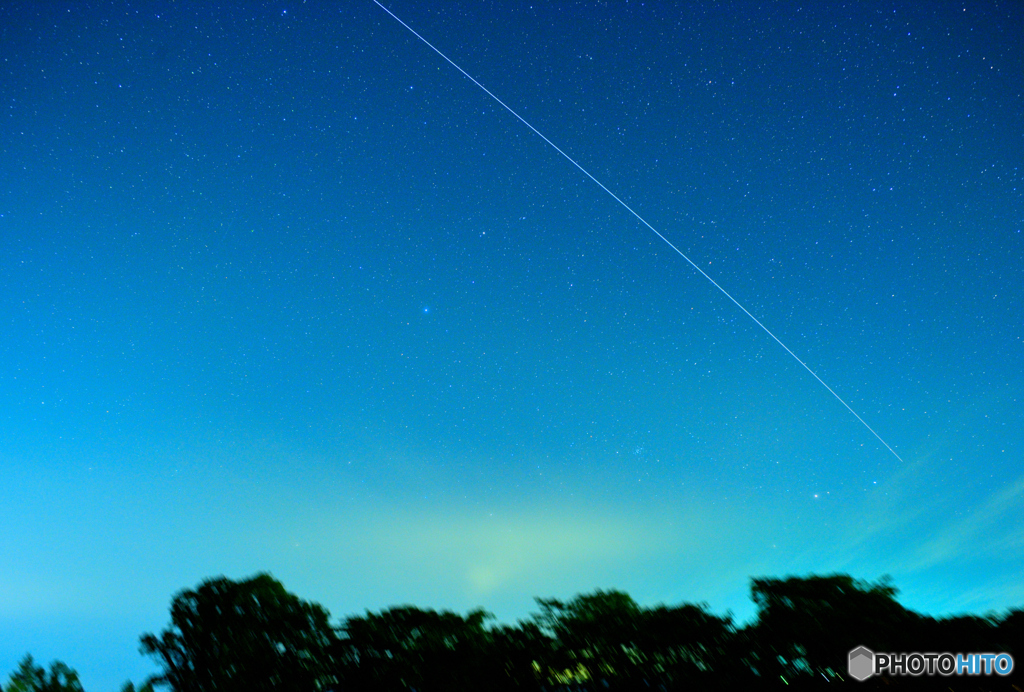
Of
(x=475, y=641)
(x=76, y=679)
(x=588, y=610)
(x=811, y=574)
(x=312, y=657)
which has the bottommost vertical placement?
(x=76, y=679)

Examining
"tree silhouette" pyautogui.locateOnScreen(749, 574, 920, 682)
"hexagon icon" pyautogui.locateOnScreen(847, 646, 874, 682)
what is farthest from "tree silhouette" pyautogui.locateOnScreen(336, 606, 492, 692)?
"hexagon icon" pyautogui.locateOnScreen(847, 646, 874, 682)

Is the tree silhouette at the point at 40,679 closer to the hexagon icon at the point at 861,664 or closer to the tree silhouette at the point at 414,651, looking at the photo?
the tree silhouette at the point at 414,651

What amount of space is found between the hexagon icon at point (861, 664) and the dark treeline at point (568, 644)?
0.29 meters

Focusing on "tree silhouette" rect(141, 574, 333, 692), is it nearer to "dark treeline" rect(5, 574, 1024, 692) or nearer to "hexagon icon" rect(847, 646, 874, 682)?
"dark treeline" rect(5, 574, 1024, 692)

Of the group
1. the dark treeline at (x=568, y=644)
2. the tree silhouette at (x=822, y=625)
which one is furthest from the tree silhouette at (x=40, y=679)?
the tree silhouette at (x=822, y=625)

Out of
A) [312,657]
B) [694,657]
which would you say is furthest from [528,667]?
[312,657]

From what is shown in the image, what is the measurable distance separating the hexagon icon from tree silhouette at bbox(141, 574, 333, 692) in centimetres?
2242

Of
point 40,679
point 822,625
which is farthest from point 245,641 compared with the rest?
point 822,625

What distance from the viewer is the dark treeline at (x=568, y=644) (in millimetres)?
20422

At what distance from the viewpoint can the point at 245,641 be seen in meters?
25.4

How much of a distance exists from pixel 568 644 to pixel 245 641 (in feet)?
51.2

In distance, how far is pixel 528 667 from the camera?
77.4ft

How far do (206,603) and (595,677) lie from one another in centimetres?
1977

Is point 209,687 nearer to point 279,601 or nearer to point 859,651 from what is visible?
point 279,601
